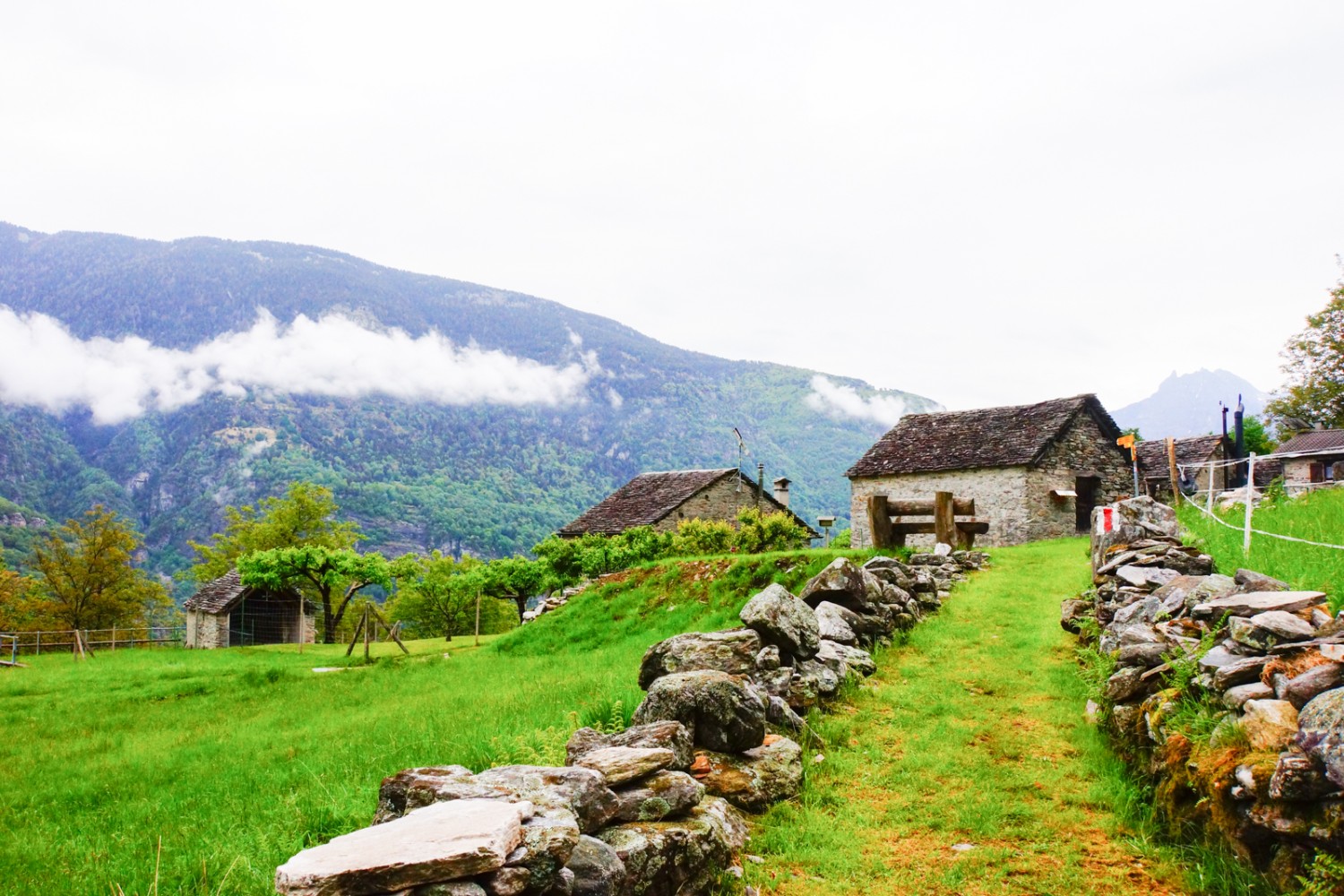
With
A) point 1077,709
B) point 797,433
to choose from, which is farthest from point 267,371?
point 1077,709

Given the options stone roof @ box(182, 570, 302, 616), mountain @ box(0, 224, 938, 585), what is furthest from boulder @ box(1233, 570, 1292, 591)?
mountain @ box(0, 224, 938, 585)

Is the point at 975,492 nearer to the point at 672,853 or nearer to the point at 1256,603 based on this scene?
the point at 1256,603

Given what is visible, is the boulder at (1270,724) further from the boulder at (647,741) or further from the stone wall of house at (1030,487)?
the stone wall of house at (1030,487)

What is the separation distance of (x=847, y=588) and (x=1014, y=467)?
72.9ft

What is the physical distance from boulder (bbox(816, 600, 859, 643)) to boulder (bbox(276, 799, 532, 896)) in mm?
7104

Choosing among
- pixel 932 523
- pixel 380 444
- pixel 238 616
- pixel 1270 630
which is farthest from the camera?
pixel 380 444

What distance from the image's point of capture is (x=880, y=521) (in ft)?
57.4

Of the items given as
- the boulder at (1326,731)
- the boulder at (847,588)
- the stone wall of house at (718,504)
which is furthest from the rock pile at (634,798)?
the stone wall of house at (718,504)

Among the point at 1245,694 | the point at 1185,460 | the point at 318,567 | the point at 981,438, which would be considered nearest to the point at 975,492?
the point at 981,438

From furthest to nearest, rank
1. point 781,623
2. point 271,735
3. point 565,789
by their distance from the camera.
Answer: point 271,735, point 781,623, point 565,789

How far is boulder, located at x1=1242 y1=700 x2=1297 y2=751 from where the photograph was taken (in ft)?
14.3

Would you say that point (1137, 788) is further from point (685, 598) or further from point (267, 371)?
point (267, 371)

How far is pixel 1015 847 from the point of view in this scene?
5449 millimetres

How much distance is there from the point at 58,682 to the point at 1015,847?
27.2 meters
